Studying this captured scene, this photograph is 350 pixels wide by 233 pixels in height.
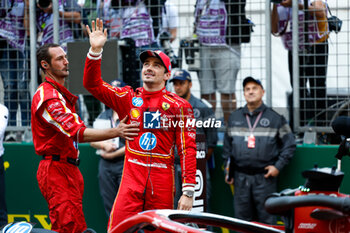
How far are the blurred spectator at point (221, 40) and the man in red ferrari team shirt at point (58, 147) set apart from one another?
226cm

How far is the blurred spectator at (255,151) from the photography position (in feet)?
24.3

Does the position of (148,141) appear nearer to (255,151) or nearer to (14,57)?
(255,151)

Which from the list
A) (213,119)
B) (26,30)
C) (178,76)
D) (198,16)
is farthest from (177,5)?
(26,30)

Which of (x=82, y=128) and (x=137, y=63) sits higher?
(x=137, y=63)

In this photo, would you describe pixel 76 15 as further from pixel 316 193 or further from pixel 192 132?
pixel 316 193

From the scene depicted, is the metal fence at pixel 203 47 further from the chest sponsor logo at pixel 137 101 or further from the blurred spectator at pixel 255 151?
the chest sponsor logo at pixel 137 101

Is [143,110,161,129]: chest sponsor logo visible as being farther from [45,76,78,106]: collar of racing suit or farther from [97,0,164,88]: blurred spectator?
[97,0,164,88]: blurred spectator

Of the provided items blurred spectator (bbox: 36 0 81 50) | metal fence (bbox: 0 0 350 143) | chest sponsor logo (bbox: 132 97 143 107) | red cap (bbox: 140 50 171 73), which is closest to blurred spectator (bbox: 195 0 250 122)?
metal fence (bbox: 0 0 350 143)

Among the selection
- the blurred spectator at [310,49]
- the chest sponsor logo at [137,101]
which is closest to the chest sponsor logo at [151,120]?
the chest sponsor logo at [137,101]

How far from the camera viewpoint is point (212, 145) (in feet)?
25.4

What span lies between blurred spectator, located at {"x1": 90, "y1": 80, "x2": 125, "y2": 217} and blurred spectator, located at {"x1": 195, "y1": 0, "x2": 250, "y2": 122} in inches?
45.6

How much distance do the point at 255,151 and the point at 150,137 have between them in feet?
6.57

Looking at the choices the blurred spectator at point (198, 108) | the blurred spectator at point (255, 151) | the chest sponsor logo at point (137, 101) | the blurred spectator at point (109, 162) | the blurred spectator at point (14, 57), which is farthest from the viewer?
the blurred spectator at point (14, 57)

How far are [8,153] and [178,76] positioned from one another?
2648mm
